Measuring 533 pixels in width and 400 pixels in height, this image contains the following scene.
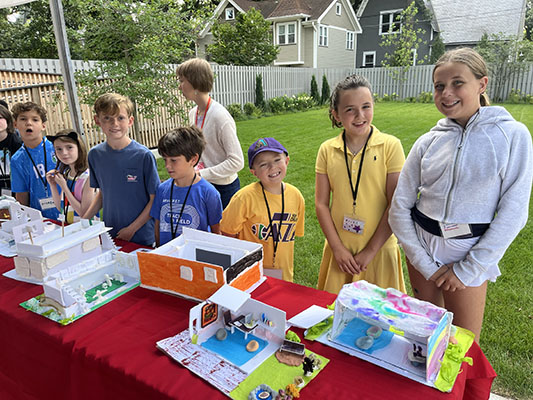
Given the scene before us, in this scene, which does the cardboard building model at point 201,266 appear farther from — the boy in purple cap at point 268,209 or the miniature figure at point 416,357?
the miniature figure at point 416,357

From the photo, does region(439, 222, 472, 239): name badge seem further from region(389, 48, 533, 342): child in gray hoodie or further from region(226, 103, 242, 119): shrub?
region(226, 103, 242, 119): shrub

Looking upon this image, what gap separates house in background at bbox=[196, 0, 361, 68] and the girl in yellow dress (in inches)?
861

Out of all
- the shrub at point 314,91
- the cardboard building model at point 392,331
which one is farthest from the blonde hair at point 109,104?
the shrub at point 314,91

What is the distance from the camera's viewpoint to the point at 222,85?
14492mm

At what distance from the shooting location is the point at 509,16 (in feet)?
80.1

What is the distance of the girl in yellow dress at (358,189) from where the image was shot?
2.07 metres

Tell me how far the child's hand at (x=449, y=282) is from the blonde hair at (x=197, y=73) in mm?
2040

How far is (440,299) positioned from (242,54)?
65.2ft

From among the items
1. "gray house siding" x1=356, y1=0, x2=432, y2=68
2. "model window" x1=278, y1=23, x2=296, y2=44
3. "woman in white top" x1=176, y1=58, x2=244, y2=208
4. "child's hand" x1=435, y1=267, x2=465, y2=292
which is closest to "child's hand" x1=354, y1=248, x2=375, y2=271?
"child's hand" x1=435, y1=267, x2=465, y2=292

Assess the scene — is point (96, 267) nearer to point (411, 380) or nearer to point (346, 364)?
point (346, 364)

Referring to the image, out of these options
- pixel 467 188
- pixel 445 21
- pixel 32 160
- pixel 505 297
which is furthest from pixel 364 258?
pixel 445 21

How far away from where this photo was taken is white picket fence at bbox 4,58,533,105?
10.4m

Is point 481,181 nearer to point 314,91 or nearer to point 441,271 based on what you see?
point 441,271

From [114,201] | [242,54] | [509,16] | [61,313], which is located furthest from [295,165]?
[509,16]
